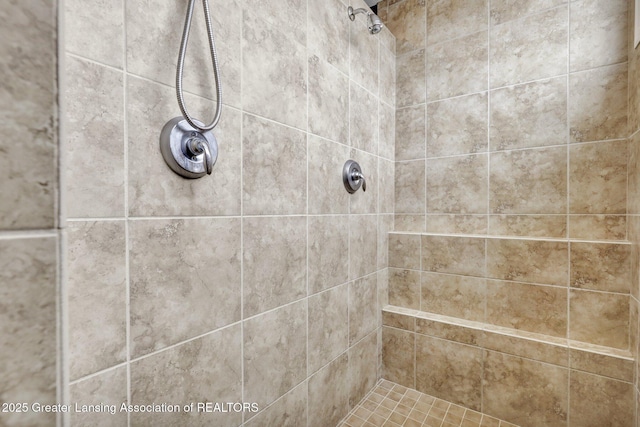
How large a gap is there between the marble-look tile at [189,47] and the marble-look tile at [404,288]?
1.32m

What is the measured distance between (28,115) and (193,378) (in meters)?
0.79

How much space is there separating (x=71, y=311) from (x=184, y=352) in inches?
11.7

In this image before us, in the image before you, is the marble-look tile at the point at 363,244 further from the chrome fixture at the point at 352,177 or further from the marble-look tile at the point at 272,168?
the marble-look tile at the point at 272,168

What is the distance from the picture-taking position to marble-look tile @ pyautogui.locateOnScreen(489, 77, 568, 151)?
145 centimetres

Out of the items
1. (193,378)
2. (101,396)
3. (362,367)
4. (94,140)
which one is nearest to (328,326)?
→ (362,367)

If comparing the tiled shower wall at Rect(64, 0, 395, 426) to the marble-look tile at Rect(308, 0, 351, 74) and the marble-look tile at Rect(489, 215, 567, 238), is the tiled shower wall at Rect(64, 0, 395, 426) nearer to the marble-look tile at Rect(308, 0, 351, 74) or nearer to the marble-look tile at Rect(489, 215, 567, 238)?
the marble-look tile at Rect(308, 0, 351, 74)

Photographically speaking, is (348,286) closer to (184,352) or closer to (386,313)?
(386,313)

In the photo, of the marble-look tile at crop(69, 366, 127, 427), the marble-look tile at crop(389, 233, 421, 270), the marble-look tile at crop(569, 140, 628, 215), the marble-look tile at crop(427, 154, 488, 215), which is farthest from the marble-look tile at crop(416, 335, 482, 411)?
the marble-look tile at crop(69, 366, 127, 427)

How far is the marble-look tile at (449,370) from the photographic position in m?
1.51

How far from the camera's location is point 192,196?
808 millimetres

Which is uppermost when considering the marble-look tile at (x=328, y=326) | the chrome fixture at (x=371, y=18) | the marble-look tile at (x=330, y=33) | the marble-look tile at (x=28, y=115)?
the chrome fixture at (x=371, y=18)

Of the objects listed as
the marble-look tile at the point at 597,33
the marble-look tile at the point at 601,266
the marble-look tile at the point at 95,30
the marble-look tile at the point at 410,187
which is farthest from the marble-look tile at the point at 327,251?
the marble-look tile at the point at 597,33

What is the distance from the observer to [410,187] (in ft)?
6.06

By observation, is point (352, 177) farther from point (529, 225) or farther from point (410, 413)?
point (410, 413)
